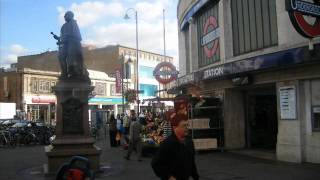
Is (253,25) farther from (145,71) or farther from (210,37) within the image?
(145,71)

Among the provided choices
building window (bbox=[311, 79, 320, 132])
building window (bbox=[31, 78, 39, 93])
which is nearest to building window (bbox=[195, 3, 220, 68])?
building window (bbox=[311, 79, 320, 132])

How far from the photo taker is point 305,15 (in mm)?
12453

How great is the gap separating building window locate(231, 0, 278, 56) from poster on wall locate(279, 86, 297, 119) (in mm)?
1741

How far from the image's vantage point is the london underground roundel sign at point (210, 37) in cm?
2186

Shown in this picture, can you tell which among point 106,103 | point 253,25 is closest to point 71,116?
point 253,25

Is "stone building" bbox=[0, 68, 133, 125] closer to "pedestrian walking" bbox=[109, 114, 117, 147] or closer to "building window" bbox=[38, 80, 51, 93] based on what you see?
"building window" bbox=[38, 80, 51, 93]

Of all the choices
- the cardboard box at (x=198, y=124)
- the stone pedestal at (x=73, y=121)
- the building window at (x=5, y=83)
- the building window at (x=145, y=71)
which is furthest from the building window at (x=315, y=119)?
the building window at (x=145, y=71)

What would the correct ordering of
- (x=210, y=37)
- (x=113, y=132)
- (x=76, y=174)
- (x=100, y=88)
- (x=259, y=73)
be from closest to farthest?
1. (x=76, y=174)
2. (x=259, y=73)
3. (x=210, y=37)
4. (x=113, y=132)
5. (x=100, y=88)

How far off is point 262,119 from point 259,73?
3028 mm

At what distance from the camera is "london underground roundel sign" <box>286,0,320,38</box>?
11734mm

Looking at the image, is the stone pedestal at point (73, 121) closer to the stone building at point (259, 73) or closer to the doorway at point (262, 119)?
the stone building at point (259, 73)

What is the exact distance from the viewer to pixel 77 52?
1570cm

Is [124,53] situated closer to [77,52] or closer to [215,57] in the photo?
[215,57]

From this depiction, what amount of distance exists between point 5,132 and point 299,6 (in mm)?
21708
